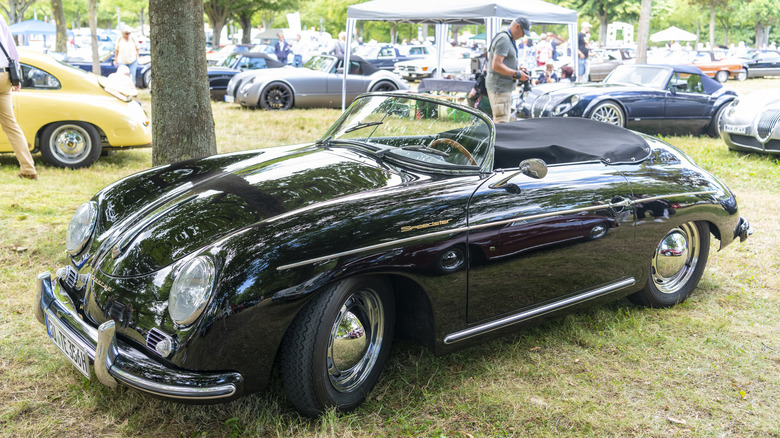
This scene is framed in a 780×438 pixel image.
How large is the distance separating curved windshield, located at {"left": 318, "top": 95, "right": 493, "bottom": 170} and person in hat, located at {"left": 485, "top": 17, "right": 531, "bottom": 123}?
4865mm

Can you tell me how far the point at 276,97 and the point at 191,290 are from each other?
1151 centimetres

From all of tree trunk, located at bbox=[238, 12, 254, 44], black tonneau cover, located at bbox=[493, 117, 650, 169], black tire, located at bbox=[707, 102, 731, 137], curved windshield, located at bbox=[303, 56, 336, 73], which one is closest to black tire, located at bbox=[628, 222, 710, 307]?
black tonneau cover, located at bbox=[493, 117, 650, 169]

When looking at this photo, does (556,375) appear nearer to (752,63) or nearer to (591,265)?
(591,265)

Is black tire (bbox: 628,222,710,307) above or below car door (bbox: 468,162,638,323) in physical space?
below

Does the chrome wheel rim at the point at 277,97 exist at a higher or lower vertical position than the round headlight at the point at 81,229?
higher

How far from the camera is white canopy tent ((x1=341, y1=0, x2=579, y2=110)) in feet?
40.2

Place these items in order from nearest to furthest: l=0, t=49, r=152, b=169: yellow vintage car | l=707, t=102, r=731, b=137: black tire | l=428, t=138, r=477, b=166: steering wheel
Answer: l=428, t=138, r=477, b=166: steering wheel → l=0, t=49, r=152, b=169: yellow vintage car → l=707, t=102, r=731, b=137: black tire

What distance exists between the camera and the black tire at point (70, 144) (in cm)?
750

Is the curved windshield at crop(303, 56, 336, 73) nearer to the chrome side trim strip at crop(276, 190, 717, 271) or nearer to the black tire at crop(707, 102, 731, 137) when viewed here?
the black tire at crop(707, 102, 731, 137)

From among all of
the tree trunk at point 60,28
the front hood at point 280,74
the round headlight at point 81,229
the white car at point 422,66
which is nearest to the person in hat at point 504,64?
the front hood at point 280,74

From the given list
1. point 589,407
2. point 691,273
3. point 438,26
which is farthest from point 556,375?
point 438,26

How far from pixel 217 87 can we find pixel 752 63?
25.3 m

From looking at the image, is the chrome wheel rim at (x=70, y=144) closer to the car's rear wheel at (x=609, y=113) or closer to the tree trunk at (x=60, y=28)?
the car's rear wheel at (x=609, y=113)

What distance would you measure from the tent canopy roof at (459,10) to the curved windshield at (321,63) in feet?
4.90
